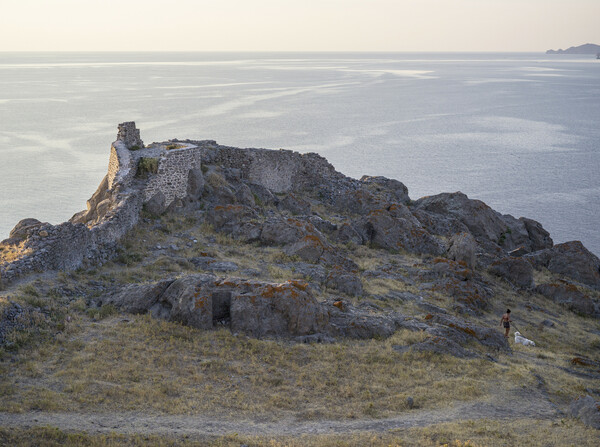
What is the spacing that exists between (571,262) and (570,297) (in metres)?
6.07

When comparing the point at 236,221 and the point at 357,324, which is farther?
the point at 236,221

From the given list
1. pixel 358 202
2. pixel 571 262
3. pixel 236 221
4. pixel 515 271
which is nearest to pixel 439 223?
pixel 358 202

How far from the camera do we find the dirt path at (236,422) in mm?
11672

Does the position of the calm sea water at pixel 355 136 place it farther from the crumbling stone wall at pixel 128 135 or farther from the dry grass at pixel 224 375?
the dry grass at pixel 224 375

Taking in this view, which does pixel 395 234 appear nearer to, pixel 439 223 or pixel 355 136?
pixel 439 223

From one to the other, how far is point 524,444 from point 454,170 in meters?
67.0

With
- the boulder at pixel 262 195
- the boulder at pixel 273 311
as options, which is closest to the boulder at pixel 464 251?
the boulder at pixel 262 195

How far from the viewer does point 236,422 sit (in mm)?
12594

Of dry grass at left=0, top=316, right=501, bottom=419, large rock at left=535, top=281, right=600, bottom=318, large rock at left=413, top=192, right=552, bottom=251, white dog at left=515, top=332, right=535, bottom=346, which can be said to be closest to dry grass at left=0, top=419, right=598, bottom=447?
dry grass at left=0, top=316, right=501, bottom=419

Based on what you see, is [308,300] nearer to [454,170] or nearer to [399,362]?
[399,362]

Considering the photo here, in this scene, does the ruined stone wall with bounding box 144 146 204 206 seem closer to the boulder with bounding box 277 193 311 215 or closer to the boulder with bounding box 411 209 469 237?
the boulder with bounding box 277 193 311 215

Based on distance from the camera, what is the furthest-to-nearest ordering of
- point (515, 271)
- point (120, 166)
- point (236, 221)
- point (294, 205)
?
1. point (294, 205)
2. point (515, 271)
3. point (236, 221)
4. point (120, 166)

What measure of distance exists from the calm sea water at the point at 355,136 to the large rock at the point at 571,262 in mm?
14047

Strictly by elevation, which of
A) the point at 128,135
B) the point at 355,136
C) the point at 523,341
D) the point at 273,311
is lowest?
the point at 523,341
